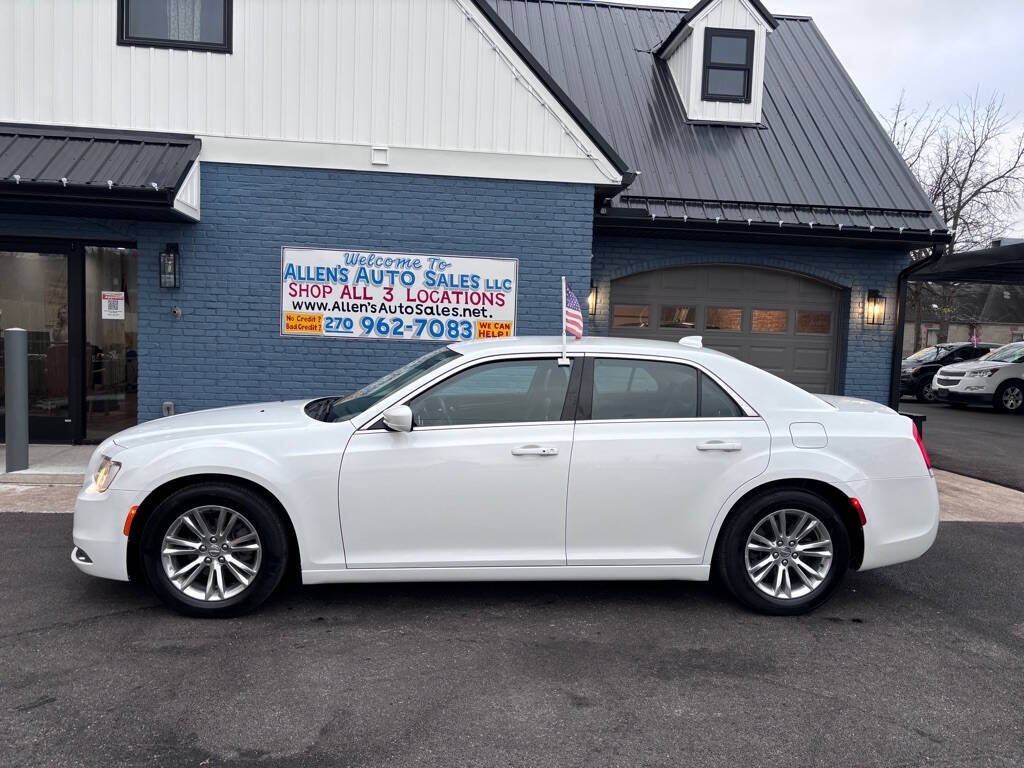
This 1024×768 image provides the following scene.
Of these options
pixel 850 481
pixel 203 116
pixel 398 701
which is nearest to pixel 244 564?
pixel 398 701

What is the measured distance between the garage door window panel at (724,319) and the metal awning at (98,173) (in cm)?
651

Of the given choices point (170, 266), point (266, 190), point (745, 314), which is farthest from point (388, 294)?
point (745, 314)

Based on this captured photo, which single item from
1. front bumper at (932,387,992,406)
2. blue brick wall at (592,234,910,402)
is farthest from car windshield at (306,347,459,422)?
front bumper at (932,387,992,406)

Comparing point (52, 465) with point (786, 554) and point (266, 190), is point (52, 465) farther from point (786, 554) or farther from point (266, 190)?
point (786, 554)

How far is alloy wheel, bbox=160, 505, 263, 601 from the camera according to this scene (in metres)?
4.42

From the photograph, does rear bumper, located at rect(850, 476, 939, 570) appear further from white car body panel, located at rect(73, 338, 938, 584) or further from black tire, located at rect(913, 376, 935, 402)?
black tire, located at rect(913, 376, 935, 402)

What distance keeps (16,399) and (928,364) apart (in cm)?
2008

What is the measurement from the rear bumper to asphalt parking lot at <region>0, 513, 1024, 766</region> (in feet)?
1.27

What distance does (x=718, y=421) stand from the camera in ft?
15.5

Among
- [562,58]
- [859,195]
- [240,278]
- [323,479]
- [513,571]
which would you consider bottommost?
Answer: [513,571]

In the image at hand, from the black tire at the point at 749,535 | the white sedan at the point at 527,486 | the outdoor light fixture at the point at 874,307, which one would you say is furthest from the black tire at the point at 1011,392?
the black tire at the point at 749,535

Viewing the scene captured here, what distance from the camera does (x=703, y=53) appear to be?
39.3 ft

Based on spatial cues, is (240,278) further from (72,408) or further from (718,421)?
(718,421)

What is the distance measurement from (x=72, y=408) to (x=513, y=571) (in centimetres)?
712
